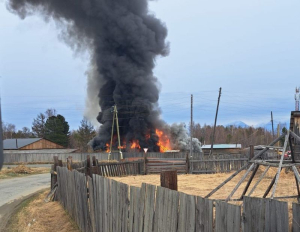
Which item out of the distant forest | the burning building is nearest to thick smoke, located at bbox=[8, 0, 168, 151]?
the burning building

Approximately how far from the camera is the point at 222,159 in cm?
2055

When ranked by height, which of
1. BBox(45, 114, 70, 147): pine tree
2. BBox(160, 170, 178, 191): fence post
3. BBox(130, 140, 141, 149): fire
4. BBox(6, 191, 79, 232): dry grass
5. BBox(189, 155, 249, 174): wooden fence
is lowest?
BBox(6, 191, 79, 232): dry grass

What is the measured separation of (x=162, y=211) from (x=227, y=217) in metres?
1.19

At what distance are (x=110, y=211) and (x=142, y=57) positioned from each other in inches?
1812

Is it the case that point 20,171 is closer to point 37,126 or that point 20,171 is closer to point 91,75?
point 91,75

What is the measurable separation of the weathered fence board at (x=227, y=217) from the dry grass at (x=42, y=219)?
5.54 m

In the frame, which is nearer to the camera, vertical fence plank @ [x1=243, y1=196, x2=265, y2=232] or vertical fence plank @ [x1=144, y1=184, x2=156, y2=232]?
vertical fence plank @ [x1=243, y1=196, x2=265, y2=232]

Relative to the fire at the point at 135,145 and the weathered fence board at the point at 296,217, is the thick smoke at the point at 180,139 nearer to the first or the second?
the fire at the point at 135,145

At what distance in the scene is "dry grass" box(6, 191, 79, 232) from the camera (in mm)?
8625

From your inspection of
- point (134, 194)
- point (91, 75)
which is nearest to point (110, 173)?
point (134, 194)

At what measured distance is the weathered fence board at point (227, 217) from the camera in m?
3.32

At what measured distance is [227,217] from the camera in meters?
3.44

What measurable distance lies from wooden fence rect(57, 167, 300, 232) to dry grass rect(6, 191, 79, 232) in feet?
3.25

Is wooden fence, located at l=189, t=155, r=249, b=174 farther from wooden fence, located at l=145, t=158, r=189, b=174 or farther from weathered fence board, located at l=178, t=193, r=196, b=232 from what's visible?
weathered fence board, located at l=178, t=193, r=196, b=232
